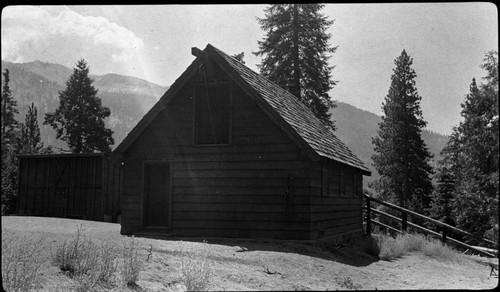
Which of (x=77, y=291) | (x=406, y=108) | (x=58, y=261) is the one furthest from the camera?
(x=406, y=108)

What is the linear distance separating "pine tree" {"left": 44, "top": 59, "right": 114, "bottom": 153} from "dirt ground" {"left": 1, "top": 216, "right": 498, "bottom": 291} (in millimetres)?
32117

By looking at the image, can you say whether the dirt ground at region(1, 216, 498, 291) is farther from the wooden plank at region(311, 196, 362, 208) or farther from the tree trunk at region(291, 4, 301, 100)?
the tree trunk at region(291, 4, 301, 100)

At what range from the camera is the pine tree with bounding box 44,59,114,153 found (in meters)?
42.7

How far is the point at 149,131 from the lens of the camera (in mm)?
15336

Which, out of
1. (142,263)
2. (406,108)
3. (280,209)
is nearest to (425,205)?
(406,108)

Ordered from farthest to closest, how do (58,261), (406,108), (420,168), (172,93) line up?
(420,168), (406,108), (172,93), (58,261)

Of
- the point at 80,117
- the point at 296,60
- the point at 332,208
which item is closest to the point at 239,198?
the point at 332,208

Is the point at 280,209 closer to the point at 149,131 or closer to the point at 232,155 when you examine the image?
the point at 232,155

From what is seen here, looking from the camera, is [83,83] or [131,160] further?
[83,83]

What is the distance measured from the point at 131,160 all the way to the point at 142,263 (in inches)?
268

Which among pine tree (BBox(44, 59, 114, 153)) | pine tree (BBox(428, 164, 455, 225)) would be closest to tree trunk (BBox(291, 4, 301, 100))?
pine tree (BBox(428, 164, 455, 225))

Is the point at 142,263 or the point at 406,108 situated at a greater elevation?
the point at 406,108

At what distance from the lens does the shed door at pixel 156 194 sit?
15.4m

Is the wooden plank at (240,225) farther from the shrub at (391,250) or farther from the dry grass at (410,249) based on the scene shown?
the dry grass at (410,249)
